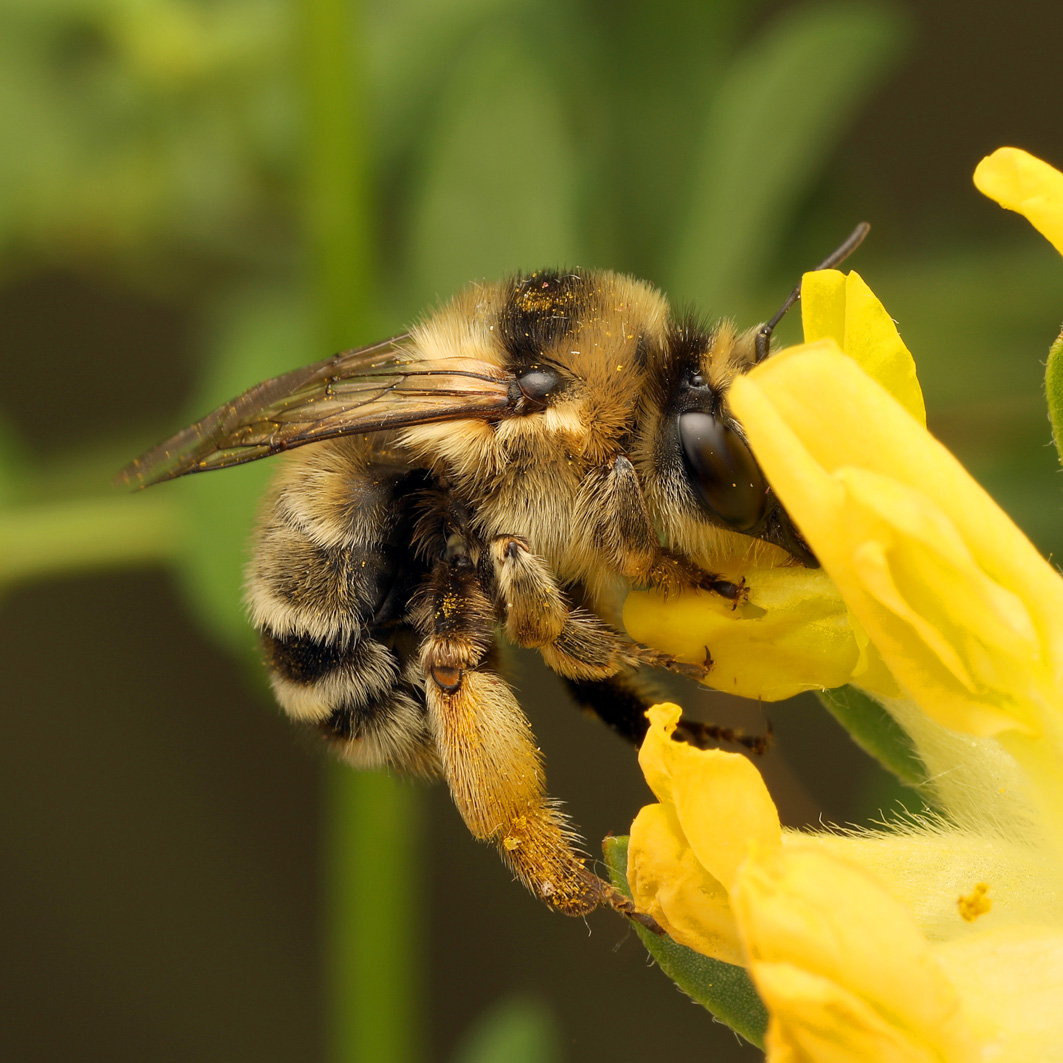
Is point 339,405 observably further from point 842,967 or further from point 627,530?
point 842,967

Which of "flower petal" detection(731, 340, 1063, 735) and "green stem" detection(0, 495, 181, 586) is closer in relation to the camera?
"flower petal" detection(731, 340, 1063, 735)

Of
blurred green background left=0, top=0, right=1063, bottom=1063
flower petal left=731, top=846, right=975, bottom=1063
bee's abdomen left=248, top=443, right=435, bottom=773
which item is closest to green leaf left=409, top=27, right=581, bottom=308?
blurred green background left=0, top=0, right=1063, bottom=1063

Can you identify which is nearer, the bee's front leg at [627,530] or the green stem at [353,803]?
the bee's front leg at [627,530]

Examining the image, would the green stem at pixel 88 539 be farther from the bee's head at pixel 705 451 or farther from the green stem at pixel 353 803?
the bee's head at pixel 705 451

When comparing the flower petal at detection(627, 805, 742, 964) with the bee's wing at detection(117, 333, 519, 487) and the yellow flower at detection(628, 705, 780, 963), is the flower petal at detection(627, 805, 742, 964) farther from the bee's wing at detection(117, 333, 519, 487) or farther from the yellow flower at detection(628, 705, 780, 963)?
the bee's wing at detection(117, 333, 519, 487)

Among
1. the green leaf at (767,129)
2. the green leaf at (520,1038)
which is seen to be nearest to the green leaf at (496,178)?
the green leaf at (767,129)

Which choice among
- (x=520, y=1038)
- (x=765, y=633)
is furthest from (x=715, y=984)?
(x=520, y=1038)

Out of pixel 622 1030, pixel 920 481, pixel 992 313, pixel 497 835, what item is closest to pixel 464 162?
pixel 992 313

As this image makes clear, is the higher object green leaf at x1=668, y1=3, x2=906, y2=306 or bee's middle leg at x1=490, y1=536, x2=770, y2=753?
green leaf at x1=668, y1=3, x2=906, y2=306
